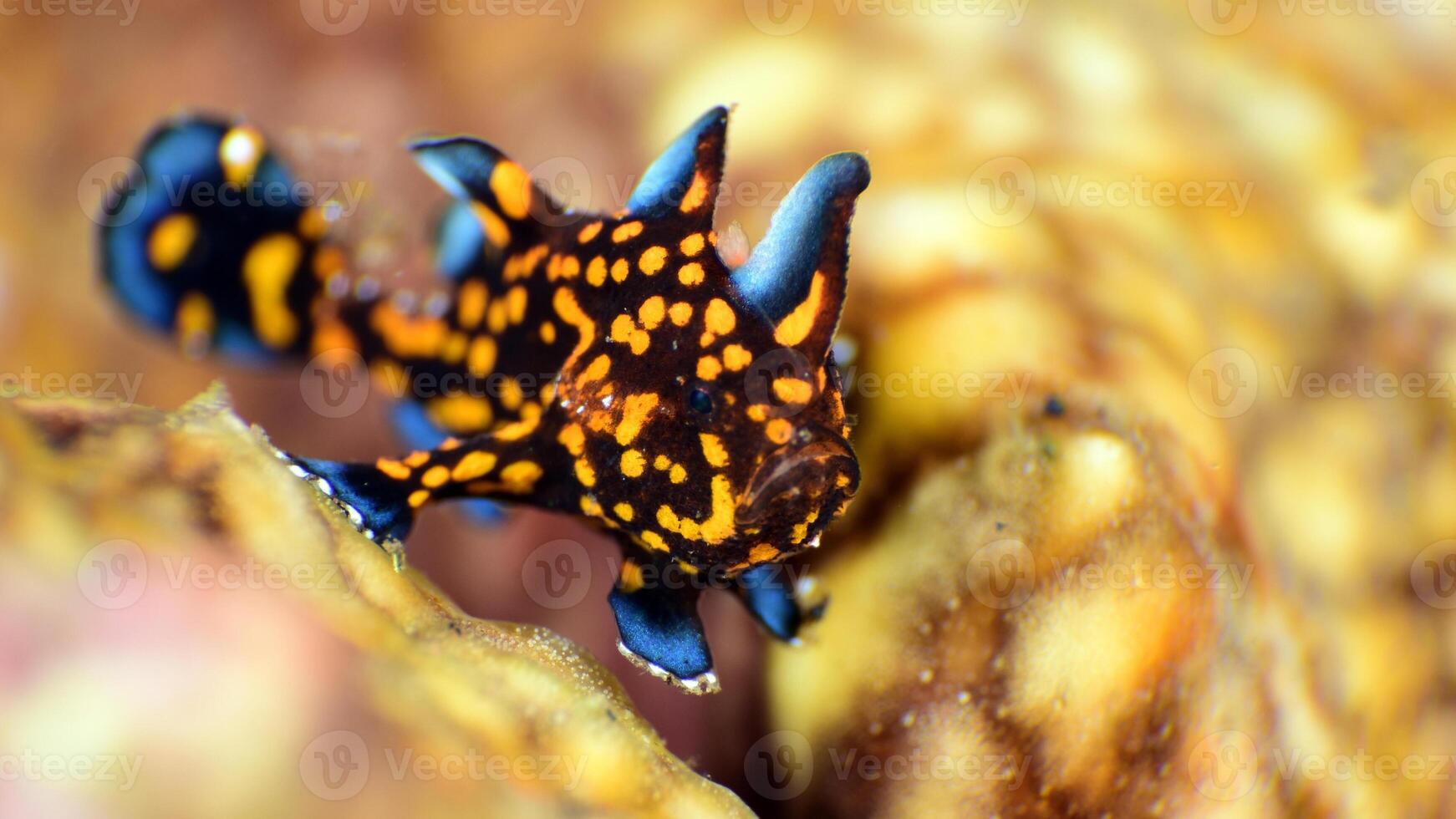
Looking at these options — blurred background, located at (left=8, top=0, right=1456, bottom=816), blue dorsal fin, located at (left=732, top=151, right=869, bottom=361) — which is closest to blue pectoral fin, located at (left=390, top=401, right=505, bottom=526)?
blurred background, located at (left=8, top=0, right=1456, bottom=816)

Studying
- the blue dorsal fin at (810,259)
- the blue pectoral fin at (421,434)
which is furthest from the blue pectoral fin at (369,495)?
the blue dorsal fin at (810,259)

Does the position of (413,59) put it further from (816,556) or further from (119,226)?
(816,556)

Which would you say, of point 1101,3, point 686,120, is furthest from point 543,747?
point 1101,3

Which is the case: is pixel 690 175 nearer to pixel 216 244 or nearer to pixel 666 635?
pixel 666 635

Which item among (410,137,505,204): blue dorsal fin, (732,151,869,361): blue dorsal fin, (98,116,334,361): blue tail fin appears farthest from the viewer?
(98,116,334,361): blue tail fin

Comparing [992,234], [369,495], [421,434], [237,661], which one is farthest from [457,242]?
[237,661]

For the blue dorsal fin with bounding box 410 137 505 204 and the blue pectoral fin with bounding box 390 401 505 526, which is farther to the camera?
the blue pectoral fin with bounding box 390 401 505 526

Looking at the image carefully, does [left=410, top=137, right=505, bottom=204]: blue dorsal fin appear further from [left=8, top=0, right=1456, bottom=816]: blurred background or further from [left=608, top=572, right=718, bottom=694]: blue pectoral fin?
[left=608, top=572, right=718, bottom=694]: blue pectoral fin
